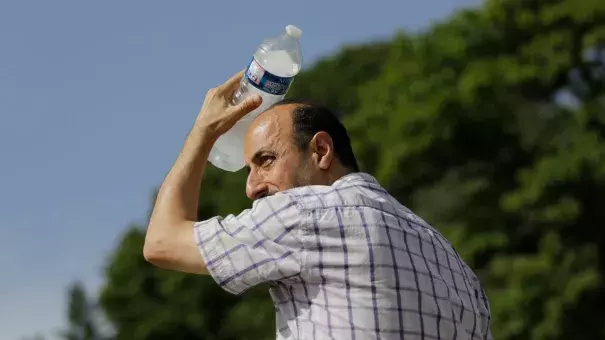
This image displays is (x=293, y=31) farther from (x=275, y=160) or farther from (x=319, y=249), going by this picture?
(x=319, y=249)

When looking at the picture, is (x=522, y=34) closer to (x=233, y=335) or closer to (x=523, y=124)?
(x=523, y=124)

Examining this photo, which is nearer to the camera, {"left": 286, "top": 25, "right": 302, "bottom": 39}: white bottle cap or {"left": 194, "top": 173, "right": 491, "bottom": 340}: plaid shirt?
{"left": 194, "top": 173, "right": 491, "bottom": 340}: plaid shirt

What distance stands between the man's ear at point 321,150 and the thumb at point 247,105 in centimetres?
27

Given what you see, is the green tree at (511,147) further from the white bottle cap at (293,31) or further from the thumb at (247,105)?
the thumb at (247,105)

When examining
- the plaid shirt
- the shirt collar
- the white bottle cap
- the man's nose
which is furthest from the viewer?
the white bottle cap

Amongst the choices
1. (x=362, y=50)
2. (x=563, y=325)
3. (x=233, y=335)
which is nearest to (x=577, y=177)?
(x=563, y=325)

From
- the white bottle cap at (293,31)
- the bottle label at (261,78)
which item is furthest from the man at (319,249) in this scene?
the white bottle cap at (293,31)

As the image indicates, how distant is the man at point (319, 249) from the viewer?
169 inches

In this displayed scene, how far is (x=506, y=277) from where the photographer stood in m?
30.1

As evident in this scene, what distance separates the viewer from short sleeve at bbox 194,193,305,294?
14.2ft

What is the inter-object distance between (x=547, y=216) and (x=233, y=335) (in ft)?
42.3

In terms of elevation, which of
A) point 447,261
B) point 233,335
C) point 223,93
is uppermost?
point 223,93

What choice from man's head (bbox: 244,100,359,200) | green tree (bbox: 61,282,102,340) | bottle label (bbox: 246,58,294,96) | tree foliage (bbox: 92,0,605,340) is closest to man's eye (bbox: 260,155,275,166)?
man's head (bbox: 244,100,359,200)

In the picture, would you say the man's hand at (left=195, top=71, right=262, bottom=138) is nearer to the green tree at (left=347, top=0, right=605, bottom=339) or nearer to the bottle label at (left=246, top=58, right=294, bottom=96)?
the bottle label at (left=246, top=58, right=294, bottom=96)
